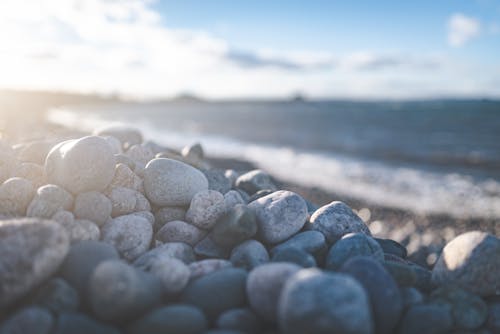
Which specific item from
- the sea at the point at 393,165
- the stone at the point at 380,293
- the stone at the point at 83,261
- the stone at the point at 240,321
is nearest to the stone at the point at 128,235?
the stone at the point at 83,261

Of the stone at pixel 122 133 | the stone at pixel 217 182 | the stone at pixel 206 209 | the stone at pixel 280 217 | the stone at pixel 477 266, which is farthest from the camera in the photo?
the stone at pixel 122 133

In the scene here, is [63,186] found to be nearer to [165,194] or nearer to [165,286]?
[165,194]

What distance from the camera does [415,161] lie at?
18.5 meters

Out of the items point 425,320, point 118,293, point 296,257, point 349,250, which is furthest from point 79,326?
point 425,320

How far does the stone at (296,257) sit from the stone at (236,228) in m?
0.47

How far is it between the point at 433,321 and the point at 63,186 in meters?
3.59

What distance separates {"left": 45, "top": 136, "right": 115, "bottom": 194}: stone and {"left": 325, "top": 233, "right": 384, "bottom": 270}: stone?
2.43m

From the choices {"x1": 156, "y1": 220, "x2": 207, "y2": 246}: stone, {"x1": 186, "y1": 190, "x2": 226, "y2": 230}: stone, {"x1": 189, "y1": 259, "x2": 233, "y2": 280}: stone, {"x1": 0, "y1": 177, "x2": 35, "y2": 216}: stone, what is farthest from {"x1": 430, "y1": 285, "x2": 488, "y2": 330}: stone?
{"x1": 0, "y1": 177, "x2": 35, "y2": 216}: stone

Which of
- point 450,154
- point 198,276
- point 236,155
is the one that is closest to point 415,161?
point 450,154

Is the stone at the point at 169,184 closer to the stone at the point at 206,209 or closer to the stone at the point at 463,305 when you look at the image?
the stone at the point at 206,209

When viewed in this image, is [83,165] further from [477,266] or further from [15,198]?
[477,266]

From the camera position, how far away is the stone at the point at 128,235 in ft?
11.8

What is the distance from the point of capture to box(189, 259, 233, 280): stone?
10.7 feet

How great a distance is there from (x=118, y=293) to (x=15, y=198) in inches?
77.0
